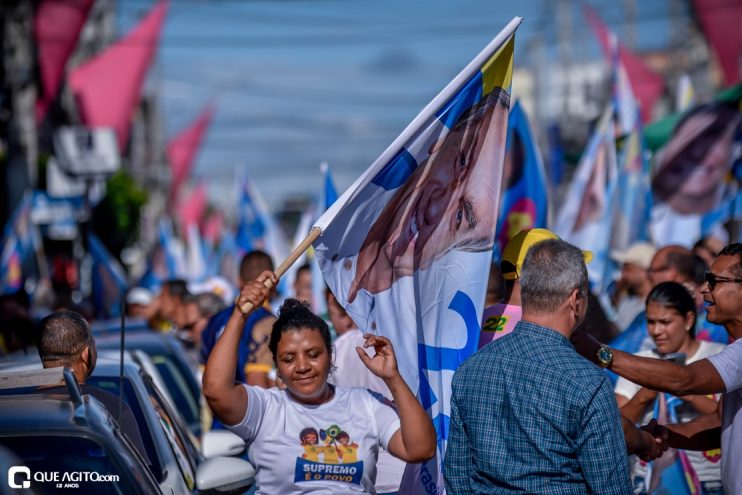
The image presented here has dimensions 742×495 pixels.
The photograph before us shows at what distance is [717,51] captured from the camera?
60.0 feet

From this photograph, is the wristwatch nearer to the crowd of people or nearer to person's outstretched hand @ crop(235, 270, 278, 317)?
the crowd of people

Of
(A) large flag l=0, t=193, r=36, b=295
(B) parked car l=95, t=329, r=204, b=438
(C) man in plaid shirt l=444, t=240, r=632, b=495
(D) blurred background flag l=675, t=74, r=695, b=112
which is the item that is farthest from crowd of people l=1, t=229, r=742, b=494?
(A) large flag l=0, t=193, r=36, b=295

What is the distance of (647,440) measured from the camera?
15.3 feet

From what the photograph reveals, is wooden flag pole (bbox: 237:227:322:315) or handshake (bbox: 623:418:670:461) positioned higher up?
wooden flag pole (bbox: 237:227:322:315)

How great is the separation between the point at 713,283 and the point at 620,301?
615 centimetres

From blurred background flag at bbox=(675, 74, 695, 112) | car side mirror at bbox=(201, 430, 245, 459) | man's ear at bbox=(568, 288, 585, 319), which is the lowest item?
car side mirror at bbox=(201, 430, 245, 459)

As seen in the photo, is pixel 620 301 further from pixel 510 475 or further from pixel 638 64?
pixel 638 64

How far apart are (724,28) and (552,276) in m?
15.2

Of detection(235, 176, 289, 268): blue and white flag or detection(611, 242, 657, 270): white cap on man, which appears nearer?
detection(611, 242, 657, 270): white cap on man

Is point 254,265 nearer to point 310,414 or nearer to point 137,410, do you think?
point 137,410

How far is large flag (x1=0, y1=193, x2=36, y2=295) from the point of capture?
17.9 metres

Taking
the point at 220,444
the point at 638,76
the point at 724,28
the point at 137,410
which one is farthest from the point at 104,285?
the point at 638,76

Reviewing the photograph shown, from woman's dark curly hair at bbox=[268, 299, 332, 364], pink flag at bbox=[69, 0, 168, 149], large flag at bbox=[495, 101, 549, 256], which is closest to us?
woman's dark curly hair at bbox=[268, 299, 332, 364]

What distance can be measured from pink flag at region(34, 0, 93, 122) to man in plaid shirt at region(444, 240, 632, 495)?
17.7 m
